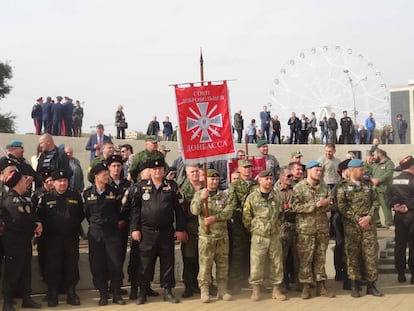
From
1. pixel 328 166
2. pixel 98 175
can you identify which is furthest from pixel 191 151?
pixel 328 166

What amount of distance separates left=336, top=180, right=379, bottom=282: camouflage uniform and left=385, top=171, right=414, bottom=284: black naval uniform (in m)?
0.92

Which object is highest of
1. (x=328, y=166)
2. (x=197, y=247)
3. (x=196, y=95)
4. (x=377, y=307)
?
(x=196, y=95)

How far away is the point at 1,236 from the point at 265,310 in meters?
3.48

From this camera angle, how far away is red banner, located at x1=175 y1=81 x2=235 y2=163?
7.93m

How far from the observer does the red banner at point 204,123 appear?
26.0ft

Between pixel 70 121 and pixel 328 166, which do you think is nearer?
pixel 328 166

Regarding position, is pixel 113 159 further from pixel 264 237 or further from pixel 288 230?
pixel 288 230

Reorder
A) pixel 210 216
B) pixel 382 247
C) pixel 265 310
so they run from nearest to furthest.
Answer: pixel 265 310 → pixel 210 216 → pixel 382 247

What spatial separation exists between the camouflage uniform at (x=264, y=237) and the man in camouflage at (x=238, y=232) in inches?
14.0

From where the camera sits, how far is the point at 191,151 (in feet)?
26.0

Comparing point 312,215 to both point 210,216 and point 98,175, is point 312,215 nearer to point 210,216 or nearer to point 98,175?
point 210,216

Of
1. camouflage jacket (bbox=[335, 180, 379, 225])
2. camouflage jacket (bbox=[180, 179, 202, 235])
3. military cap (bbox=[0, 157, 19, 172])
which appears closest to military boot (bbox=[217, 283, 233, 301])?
camouflage jacket (bbox=[180, 179, 202, 235])

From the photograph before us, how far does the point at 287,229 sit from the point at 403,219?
1824mm

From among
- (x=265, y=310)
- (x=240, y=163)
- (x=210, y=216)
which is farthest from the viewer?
(x=240, y=163)
